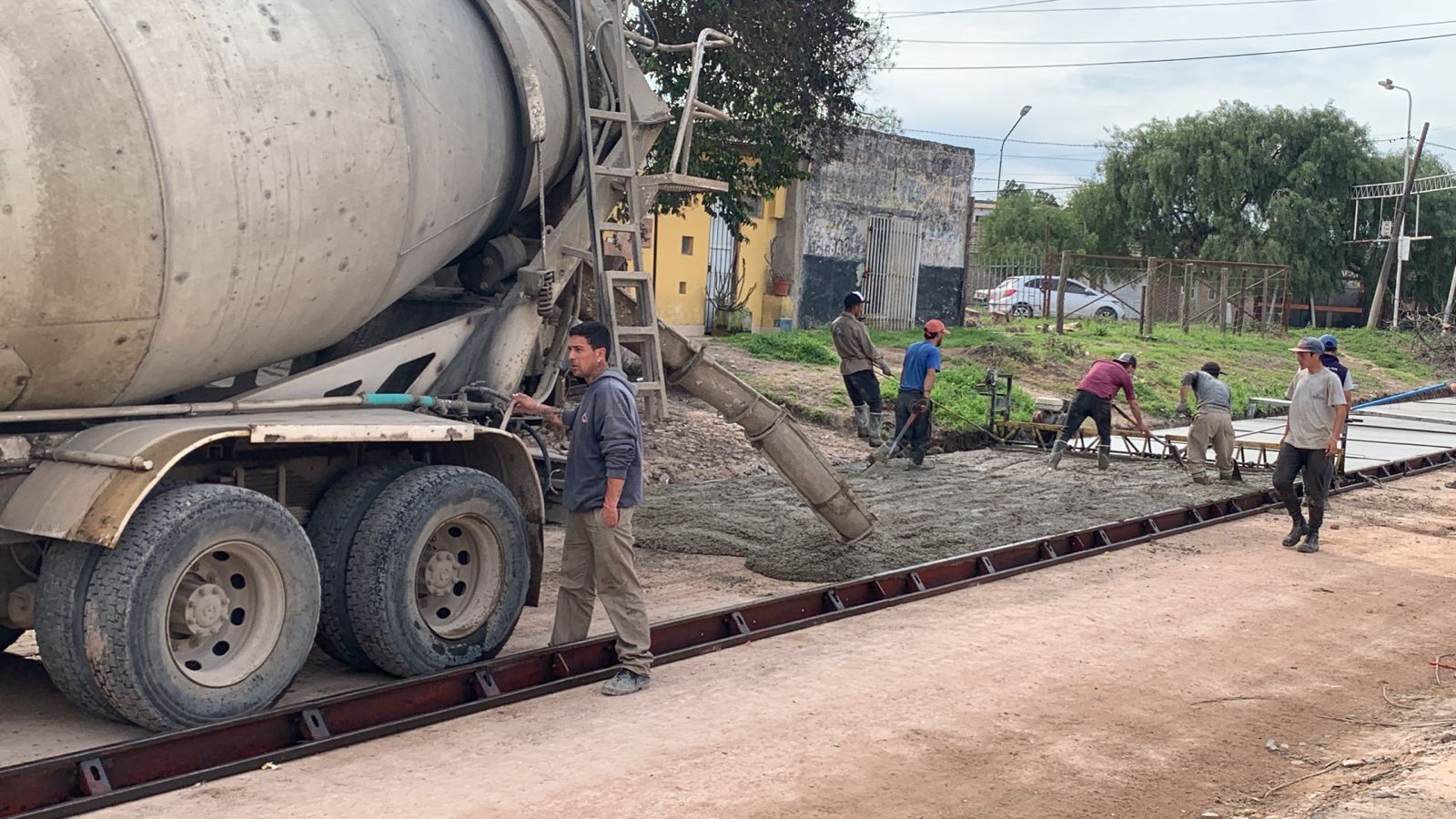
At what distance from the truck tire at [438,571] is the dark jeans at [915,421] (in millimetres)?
8286

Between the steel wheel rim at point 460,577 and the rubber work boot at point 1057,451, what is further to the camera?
the rubber work boot at point 1057,451

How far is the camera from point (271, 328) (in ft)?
21.8

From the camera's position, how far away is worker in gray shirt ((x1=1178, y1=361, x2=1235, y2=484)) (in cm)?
1484

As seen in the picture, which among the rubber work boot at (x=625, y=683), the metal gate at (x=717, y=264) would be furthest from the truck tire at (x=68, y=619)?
the metal gate at (x=717, y=264)

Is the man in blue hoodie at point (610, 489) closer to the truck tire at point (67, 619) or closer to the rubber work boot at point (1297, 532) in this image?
the truck tire at point (67, 619)

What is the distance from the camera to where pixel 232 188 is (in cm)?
606

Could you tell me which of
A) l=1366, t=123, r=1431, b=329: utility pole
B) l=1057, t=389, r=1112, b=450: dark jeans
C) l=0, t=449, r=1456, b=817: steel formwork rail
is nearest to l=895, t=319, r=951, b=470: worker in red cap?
l=1057, t=389, r=1112, b=450: dark jeans

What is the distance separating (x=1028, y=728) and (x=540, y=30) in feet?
15.1

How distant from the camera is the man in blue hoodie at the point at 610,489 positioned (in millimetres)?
7039

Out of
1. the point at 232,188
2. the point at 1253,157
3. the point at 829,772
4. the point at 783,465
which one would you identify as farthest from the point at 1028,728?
the point at 1253,157

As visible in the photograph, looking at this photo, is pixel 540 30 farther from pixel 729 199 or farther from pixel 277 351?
pixel 729 199

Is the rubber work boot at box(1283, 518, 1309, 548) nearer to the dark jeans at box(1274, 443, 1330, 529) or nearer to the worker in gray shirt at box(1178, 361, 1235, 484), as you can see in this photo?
the dark jeans at box(1274, 443, 1330, 529)

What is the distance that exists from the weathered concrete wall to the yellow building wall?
44cm

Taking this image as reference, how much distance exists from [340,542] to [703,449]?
28.7ft
